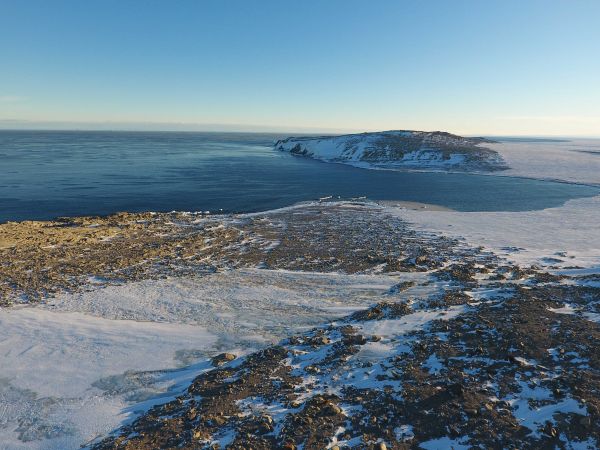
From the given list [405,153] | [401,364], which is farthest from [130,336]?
[405,153]

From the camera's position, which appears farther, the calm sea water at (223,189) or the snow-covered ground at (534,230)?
the calm sea water at (223,189)

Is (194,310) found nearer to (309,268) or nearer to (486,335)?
(309,268)

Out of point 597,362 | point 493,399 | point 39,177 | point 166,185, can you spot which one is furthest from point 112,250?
point 39,177

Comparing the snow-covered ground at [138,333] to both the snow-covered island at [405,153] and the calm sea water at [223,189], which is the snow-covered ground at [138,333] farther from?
the snow-covered island at [405,153]

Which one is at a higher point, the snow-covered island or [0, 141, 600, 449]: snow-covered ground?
the snow-covered island

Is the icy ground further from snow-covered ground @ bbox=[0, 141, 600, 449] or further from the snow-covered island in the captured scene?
the snow-covered island

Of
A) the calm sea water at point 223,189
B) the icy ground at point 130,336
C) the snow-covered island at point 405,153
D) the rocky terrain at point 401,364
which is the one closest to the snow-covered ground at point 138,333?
the icy ground at point 130,336

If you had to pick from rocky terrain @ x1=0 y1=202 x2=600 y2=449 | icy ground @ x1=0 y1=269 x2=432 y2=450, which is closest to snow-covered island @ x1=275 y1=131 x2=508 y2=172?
rocky terrain @ x1=0 y1=202 x2=600 y2=449
